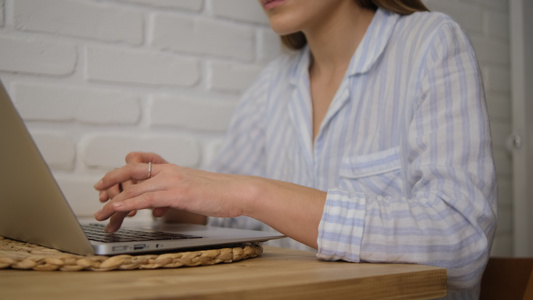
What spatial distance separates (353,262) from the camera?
0.72 meters

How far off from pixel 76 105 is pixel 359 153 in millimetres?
664

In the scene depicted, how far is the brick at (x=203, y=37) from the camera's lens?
4.54 feet

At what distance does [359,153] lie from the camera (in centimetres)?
Answer: 111

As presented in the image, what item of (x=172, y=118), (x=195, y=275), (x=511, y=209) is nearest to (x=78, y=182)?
(x=172, y=118)

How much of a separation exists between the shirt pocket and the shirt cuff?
1.05 ft

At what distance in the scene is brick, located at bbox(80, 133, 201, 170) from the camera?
128 centimetres

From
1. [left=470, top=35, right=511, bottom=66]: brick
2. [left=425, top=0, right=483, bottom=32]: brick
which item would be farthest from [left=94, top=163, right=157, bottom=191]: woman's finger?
[left=470, top=35, right=511, bottom=66]: brick

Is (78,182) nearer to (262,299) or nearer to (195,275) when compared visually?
(195,275)

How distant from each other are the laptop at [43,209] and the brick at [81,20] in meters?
0.55

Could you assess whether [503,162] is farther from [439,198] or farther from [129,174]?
[129,174]

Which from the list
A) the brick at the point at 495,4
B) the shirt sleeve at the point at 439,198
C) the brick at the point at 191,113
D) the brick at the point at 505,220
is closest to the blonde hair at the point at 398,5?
the shirt sleeve at the point at 439,198

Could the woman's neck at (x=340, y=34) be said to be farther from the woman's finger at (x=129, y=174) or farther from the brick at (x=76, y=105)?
the woman's finger at (x=129, y=174)

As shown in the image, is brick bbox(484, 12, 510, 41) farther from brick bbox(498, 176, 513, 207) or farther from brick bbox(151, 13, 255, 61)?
brick bbox(151, 13, 255, 61)

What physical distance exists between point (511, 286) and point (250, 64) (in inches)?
36.6
